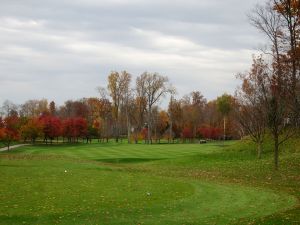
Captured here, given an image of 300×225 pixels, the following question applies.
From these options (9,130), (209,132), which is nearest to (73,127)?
(9,130)

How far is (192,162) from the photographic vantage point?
128 ft

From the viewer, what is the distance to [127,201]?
691 inches

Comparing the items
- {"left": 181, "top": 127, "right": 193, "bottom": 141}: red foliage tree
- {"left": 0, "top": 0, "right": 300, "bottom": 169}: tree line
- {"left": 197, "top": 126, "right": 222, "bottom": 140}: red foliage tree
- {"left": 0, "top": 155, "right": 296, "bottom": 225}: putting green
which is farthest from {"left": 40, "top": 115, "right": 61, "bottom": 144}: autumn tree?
{"left": 0, "top": 155, "right": 296, "bottom": 225}: putting green

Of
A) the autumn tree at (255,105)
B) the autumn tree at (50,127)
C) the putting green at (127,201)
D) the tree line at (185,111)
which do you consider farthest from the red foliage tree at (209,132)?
the putting green at (127,201)

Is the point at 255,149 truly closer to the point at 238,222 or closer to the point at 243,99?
the point at 243,99

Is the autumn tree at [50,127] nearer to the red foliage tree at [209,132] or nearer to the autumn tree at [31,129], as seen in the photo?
the autumn tree at [31,129]

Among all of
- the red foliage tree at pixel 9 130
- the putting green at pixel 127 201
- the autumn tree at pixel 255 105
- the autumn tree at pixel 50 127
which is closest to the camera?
the putting green at pixel 127 201

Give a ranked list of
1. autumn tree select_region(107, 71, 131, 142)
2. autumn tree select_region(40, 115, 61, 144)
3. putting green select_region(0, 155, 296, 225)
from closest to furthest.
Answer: putting green select_region(0, 155, 296, 225), autumn tree select_region(40, 115, 61, 144), autumn tree select_region(107, 71, 131, 142)

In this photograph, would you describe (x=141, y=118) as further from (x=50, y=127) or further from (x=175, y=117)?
(x=50, y=127)

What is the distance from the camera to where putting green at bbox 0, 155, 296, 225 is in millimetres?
14266

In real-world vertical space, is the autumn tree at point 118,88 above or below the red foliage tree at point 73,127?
above

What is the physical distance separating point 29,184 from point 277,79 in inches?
775

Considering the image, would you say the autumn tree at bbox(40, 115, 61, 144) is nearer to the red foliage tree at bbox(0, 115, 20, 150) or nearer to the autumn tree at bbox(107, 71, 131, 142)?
the red foliage tree at bbox(0, 115, 20, 150)

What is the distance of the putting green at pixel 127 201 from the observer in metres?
14.3
